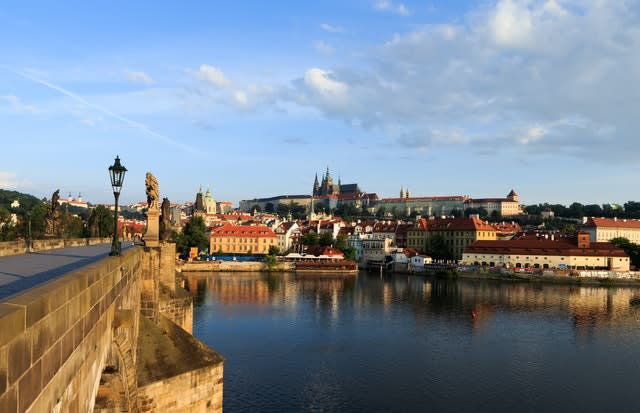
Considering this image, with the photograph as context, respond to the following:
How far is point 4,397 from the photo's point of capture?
3098mm

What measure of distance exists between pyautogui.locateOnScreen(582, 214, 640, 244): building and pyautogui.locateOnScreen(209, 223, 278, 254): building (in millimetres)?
76467

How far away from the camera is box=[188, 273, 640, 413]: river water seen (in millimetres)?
27094

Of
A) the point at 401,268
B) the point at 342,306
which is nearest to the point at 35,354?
the point at 342,306

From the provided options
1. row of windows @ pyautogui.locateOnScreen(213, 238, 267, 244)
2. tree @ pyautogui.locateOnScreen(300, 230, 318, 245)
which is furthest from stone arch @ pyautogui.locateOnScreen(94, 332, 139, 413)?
row of windows @ pyautogui.locateOnScreen(213, 238, 267, 244)

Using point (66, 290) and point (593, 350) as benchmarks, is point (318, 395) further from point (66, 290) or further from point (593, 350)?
point (66, 290)

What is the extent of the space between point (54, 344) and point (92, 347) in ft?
6.76

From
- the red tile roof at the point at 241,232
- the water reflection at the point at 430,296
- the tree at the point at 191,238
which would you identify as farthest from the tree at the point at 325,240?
the water reflection at the point at 430,296

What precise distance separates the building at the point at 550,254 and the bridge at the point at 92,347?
3555 inches

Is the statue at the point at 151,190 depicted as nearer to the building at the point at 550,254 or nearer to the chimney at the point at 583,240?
the building at the point at 550,254

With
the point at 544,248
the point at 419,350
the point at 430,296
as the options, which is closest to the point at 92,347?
the point at 419,350

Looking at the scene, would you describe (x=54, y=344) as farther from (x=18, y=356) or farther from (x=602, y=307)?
(x=602, y=307)

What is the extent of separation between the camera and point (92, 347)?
604 cm

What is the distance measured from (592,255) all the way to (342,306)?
6090cm

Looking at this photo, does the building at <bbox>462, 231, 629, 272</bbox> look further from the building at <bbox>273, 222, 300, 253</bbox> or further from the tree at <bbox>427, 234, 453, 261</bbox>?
the building at <bbox>273, 222, 300, 253</bbox>
